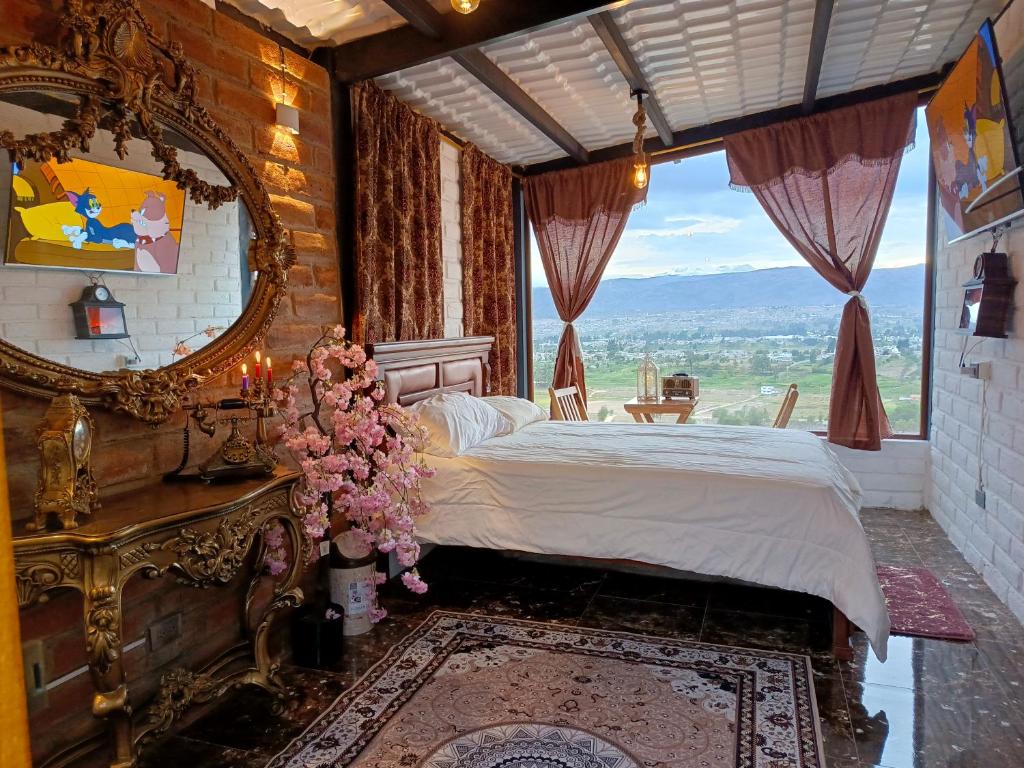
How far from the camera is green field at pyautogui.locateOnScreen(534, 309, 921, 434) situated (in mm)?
4867

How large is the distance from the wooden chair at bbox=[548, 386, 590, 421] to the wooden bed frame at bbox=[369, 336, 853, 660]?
1.69 ft

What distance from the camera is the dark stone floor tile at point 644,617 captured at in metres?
2.92

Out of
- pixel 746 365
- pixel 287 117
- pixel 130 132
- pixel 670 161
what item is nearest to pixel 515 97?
pixel 287 117

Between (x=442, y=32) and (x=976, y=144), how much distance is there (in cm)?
249

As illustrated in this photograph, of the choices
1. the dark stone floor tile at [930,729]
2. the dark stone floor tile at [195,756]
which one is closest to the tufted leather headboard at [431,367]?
the dark stone floor tile at [195,756]

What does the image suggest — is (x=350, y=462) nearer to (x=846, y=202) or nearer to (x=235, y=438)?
(x=235, y=438)

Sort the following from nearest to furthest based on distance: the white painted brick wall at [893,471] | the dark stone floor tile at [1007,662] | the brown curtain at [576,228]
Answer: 1. the dark stone floor tile at [1007,662]
2. the white painted brick wall at [893,471]
3. the brown curtain at [576,228]

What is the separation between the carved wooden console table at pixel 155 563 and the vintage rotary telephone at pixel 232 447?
0.07 meters

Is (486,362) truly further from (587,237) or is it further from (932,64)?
(932,64)

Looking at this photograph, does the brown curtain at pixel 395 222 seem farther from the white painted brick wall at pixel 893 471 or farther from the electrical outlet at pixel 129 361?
the white painted brick wall at pixel 893 471

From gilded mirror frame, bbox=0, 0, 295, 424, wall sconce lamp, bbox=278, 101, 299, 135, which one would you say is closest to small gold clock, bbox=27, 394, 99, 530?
gilded mirror frame, bbox=0, 0, 295, 424

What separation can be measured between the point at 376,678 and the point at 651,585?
5.03 ft

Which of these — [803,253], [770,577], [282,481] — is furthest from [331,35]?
[803,253]

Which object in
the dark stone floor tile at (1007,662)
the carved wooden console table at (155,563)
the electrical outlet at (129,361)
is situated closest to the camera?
the carved wooden console table at (155,563)
